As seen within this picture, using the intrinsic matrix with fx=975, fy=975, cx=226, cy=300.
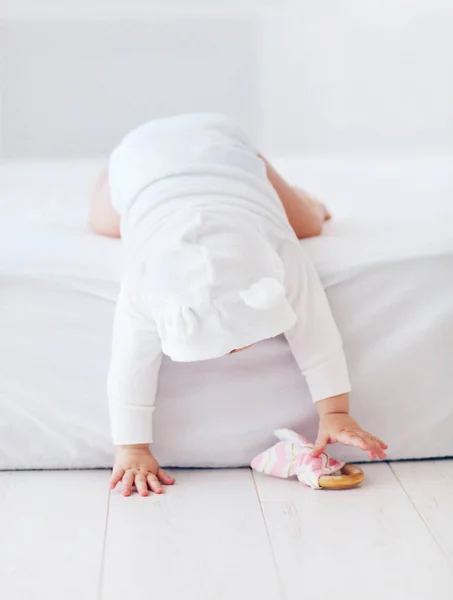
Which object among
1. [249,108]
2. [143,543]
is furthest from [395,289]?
[249,108]

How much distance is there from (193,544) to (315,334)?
354mm

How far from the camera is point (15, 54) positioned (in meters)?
2.52

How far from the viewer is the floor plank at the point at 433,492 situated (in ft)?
3.98

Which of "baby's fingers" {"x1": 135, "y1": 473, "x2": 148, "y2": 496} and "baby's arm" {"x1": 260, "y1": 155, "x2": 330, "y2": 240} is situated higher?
"baby's arm" {"x1": 260, "y1": 155, "x2": 330, "y2": 240}

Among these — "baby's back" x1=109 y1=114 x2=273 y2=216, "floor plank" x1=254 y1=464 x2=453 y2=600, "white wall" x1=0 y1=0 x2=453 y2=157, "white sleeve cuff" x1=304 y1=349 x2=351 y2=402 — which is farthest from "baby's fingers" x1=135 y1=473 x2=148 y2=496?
"white wall" x1=0 y1=0 x2=453 y2=157

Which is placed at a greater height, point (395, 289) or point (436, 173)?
point (395, 289)

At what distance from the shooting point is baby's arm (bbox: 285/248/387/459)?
1369 mm

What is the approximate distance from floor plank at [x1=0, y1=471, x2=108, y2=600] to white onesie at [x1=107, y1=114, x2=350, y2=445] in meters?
0.10

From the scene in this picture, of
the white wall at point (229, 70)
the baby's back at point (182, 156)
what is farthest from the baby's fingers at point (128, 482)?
the white wall at point (229, 70)

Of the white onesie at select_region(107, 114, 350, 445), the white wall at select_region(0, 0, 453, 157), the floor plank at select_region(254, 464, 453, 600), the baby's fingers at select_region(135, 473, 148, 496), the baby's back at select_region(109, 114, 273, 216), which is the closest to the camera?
the floor plank at select_region(254, 464, 453, 600)

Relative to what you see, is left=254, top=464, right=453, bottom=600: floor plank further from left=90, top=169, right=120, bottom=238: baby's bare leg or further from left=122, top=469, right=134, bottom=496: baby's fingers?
left=90, top=169, right=120, bottom=238: baby's bare leg

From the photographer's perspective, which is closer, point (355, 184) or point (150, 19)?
point (355, 184)

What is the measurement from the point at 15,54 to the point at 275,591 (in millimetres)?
1842

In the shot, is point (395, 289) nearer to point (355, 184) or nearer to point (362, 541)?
point (362, 541)
